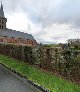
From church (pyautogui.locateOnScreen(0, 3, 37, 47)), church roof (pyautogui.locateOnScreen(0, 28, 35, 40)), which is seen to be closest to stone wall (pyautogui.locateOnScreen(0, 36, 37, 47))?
church (pyautogui.locateOnScreen(0, 3, 37, 47))

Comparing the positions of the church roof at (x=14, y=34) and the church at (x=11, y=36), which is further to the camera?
the church roof at (x=14, y=34)

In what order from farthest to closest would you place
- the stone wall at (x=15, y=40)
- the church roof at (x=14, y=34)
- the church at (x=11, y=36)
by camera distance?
the church roof at (x=14, y=34) < the church at (x=11, y=36) < the stone wall at (x=15, y=40)

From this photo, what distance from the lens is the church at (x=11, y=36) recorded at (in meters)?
88.5

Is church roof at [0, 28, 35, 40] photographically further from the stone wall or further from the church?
the stone wall

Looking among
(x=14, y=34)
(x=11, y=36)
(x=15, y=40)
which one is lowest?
(x=15, y=40)

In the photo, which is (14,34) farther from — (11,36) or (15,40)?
(15,40)

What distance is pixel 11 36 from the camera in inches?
3642

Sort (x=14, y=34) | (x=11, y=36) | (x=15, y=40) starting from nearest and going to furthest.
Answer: (x=11, y=36) → (x=15, y=40) → (x=14, y=34)

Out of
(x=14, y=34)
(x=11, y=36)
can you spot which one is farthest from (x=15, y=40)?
(x=14, y=34)

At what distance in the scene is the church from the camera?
88.5 m

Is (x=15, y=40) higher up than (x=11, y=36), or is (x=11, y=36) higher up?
(x=11, y=36)

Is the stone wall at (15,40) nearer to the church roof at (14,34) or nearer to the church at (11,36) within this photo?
the church at (11,36)

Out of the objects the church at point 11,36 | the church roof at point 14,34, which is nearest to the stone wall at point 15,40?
the church at point 11,36

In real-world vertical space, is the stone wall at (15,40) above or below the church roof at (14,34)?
below
